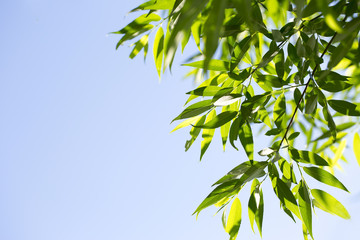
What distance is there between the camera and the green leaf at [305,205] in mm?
582

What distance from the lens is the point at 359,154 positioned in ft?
1.92

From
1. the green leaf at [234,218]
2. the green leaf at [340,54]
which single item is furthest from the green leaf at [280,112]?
the green leaf at [340,54]

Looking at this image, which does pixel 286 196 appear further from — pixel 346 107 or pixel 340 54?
pixel 340 54

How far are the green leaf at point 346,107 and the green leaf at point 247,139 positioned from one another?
0.14m

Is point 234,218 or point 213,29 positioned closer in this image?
point 213,29

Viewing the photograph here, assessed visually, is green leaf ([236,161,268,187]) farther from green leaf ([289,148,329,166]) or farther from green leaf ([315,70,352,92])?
green leaf ([315,70,352,92])

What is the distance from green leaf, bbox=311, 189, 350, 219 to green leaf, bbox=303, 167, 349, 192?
0.03 m

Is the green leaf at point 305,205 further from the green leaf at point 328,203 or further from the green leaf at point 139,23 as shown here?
the green leaf at point 139,23

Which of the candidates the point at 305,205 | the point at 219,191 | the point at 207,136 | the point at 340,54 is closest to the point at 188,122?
the point at 207,136

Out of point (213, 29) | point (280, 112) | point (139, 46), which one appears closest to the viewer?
point (213, 29)

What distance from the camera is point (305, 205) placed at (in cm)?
60

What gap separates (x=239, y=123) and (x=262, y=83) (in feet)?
0.31

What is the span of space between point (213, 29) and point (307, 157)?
416 millimetres

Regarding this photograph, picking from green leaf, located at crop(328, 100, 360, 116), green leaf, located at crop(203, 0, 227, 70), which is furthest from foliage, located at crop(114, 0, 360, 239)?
green leaf, located at crop(203, 0, 227, 70)
